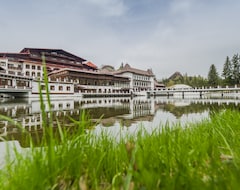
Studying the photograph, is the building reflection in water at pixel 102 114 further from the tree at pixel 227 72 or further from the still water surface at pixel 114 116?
the tree at pixel 227 72

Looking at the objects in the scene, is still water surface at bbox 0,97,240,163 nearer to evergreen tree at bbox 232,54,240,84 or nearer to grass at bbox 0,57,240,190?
grass at bbox 0,57,240,190

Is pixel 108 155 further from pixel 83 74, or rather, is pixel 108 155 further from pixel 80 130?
pixel 83 74

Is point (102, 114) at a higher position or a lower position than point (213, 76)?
lower

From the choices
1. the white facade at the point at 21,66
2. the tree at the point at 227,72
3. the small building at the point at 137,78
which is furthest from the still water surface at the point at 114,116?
the tree at the point at 227,72

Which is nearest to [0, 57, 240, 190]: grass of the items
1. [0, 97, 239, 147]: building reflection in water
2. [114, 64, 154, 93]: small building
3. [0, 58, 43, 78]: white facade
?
[0, 97, 239, 147]: building reflection in water

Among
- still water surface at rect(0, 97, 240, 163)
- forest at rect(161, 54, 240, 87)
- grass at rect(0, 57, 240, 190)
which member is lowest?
still water surface at rect(0, 97, 240, 163)

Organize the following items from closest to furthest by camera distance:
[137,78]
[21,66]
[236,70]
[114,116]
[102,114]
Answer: [102,114]
[114,116]
[21,66]
[236,70]
[137,78]

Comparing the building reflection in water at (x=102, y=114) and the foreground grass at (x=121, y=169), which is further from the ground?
the foreground grass at (x=121, y=169)

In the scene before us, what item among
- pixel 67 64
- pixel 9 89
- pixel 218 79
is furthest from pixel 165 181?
pixel 218 79

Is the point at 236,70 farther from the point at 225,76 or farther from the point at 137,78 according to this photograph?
the point at 137,78

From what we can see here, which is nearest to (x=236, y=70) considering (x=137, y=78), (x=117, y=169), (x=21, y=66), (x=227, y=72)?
(x=227, y=72)

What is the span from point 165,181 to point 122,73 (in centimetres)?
5485

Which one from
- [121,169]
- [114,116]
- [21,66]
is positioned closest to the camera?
[121,169]

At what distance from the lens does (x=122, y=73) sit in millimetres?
55094
